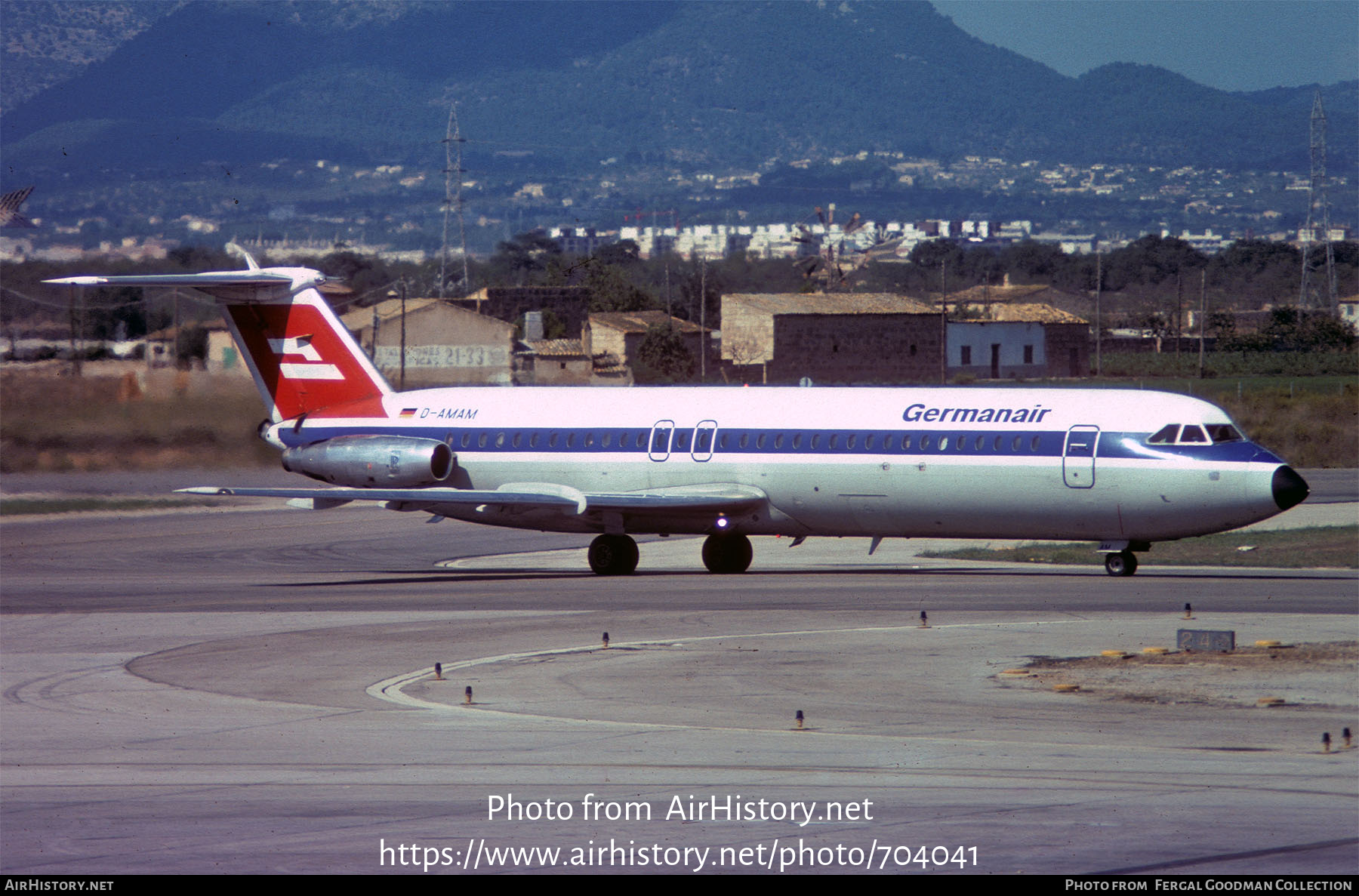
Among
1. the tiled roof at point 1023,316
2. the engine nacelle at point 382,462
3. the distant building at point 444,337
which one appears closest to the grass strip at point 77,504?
the engine nacelle at point 382,462

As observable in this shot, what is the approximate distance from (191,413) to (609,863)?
36.0m

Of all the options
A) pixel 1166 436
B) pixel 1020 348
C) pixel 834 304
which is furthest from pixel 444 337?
pixel 1166 436

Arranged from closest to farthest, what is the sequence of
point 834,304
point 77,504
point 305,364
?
point 305,364
point 77,504
point 834,304

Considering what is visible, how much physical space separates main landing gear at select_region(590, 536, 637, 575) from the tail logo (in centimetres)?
736

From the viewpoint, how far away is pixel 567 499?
108 ft

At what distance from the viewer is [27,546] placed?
4078cm

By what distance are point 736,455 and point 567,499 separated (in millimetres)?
3548

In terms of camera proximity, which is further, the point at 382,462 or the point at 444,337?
the point at 444,337

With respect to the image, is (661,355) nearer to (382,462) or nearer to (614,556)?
(382,462)

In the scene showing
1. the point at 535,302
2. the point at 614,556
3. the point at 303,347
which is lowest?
the point at 614,556

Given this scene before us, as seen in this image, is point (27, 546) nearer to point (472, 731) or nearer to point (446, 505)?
point (446, 505)

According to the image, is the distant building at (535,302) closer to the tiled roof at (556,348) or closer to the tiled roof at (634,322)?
the tiled roof at (634,322)

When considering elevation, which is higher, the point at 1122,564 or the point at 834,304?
the point at 834,304

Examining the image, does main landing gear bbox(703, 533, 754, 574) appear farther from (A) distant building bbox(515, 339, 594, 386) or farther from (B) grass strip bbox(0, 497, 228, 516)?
(A) distant building bbox(515, 339, 594, 386)
